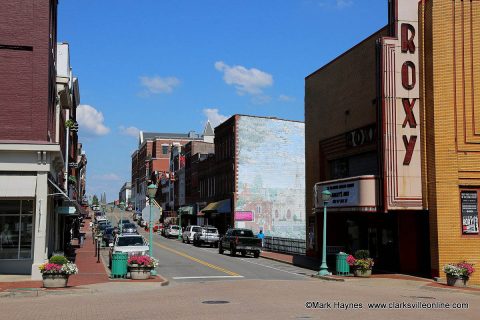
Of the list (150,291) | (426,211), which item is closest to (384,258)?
(426,211)

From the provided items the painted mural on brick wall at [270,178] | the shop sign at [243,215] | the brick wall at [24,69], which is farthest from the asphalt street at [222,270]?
the painted mural on brick wall at [270,178]

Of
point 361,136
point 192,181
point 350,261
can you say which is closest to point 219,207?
point 192,181

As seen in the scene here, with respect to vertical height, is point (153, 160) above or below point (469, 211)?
above

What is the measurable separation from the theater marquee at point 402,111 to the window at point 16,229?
15.9 metres

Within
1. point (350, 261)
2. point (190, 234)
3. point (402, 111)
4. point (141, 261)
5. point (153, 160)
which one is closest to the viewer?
point (141, 261)

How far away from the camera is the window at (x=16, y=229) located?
2539cm

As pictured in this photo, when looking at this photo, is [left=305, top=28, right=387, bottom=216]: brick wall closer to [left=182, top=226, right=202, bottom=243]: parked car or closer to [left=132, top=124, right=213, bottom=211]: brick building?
[left=182, top=226, right=202, bottom=243]: parked car

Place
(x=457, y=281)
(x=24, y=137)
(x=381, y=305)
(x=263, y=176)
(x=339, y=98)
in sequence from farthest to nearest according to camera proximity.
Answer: (x=263, y=176) < (x=339, y=98) < (x=24, y=137) < (x=457, y=281) < (x=381, y=305)

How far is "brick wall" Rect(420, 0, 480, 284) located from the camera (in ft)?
80.5

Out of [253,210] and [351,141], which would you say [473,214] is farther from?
[253,210]

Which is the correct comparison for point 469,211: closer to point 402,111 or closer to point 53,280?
point 402,111

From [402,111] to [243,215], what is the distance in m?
35.8

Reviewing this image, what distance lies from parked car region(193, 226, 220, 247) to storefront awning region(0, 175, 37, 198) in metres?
29.7

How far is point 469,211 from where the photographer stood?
81.6ft
